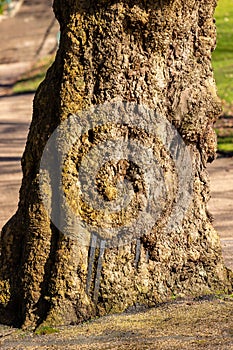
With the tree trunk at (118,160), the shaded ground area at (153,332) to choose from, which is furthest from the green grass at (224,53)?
the shaded ground area at (153,332)

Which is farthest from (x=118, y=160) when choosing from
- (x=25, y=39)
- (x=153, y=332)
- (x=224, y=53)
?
(x=25, y=39)

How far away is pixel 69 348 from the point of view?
496 cm

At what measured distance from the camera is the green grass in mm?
20253

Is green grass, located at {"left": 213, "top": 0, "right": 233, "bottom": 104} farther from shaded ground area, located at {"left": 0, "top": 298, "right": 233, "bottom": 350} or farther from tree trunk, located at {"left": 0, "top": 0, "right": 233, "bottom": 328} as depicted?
shaded ground area, located at {"left": 0, "top": 298, "right": 233, "bottom": 350}

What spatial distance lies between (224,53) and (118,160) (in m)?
22.4

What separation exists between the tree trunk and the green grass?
12825 millimetres

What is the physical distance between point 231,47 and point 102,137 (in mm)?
23201

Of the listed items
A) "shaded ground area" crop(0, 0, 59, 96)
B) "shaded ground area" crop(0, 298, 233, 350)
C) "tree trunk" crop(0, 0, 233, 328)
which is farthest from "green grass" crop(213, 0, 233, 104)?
"shaded ground area" crop(0, 298, 233, 350)

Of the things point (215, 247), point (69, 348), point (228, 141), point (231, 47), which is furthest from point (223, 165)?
point (231, 47)

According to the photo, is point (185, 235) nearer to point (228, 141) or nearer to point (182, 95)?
point (182, 95)

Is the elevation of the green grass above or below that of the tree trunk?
below

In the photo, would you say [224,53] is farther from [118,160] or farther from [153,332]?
[153,332]

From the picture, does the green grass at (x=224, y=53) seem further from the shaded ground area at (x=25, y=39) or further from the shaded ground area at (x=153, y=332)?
the shaded ground area at (x=153, y=332)

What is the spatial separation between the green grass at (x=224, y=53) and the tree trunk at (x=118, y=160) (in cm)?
1282
